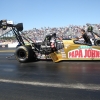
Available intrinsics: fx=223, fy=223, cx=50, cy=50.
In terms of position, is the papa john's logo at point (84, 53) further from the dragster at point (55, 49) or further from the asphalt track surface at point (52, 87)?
the asphalt track surface at point (52, 87)

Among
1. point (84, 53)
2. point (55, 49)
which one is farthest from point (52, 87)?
point (55, 49)

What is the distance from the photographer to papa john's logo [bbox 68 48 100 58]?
9695 mm

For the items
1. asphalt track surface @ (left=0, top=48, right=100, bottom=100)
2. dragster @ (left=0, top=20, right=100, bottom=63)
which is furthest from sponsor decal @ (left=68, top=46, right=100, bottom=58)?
asphalt track surface @ (left=0, top=48, right=100, bottom=100)

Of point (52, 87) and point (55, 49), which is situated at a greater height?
point (55, 49)

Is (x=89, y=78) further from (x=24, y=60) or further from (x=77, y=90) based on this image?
(x=24, y=60)

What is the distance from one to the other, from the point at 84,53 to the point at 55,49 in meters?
1.47

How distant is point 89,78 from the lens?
6383mm

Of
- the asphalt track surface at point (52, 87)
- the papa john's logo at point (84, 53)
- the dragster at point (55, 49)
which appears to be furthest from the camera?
the dragster at point (55, 49)

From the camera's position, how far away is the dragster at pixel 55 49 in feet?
32.2

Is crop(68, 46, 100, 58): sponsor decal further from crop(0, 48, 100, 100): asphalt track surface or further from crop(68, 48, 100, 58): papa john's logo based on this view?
crop(0, 48, 100, 100): asphalt track surface

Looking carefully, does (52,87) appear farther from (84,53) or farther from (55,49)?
(55,49)

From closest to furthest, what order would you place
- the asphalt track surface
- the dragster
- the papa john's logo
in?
the asphalt track surface → the papa john's logo → the dragster

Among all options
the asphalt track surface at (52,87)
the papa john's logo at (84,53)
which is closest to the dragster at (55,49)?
the papa john's logo at (84,53)

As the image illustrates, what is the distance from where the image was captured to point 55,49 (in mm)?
10562
